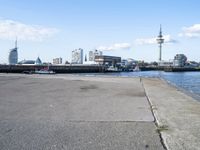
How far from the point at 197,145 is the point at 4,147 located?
3566 mm

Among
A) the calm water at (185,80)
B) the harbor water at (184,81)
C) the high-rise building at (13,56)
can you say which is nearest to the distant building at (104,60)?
the high-rise building at (13,56)

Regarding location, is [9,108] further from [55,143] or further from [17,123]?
[55,143]

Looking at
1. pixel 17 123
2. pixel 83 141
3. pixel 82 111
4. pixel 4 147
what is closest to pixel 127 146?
pixel 83 141

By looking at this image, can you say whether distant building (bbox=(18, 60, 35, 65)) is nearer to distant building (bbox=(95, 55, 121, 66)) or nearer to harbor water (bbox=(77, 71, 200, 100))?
distant building (bbox=(95, 55, 121, 66))

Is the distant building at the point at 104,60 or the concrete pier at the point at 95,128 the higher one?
the distant building at the point at 104,60

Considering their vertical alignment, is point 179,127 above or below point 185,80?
above

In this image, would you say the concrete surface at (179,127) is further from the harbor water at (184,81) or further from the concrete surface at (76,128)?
the harbor water at (184,81)

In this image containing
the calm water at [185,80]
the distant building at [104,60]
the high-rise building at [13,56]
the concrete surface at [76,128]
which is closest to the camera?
the concrete surface at [76,128]

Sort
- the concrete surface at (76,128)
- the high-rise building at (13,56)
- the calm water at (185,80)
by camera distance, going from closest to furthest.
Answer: the concrete surface at (76,128) → the calm water at (185,80) → the high-rise building at (13,56)

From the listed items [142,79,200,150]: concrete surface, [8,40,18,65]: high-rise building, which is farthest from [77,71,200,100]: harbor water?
[8,40,18,65]: high-rise building

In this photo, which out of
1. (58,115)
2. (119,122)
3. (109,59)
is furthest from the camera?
(109,59)

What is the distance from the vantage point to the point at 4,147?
614 cm

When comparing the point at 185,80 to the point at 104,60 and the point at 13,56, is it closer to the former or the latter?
the point at 104,60

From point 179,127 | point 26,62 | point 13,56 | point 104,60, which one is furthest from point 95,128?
point 26,62
